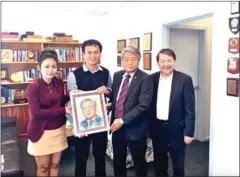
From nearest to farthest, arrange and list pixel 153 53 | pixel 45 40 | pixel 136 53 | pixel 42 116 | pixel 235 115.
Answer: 1. pixel 42 116
2. pixel 136 53
3. pixel 235 115
4. pixel 153 53
5. pixel 45 40

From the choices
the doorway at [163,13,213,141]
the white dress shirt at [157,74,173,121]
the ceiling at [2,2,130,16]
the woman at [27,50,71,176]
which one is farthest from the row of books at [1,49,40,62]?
the white dress shirt at [157,74,173,121]

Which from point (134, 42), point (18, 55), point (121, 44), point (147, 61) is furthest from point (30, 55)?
point (147, 61)

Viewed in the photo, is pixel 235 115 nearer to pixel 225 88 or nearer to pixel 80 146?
pixel 225 88

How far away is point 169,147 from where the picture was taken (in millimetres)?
1941

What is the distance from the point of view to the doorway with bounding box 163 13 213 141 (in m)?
3.15

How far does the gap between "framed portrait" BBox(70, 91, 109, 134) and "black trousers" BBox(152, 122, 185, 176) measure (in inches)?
20.2

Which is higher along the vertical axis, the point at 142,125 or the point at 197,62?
the point at 197,62

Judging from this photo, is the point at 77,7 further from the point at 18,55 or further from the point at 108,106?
the point at 108,106

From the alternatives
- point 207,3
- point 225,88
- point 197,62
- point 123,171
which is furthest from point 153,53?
point 123,171

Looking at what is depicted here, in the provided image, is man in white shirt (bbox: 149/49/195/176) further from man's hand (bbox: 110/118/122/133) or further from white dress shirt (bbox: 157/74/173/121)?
man's hand (bbox: 110/118/122/133)

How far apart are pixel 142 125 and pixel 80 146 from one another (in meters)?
0.51

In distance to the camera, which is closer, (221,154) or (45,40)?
(221,154)

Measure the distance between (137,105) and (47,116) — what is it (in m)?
0.65

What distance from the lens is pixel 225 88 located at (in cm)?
197
